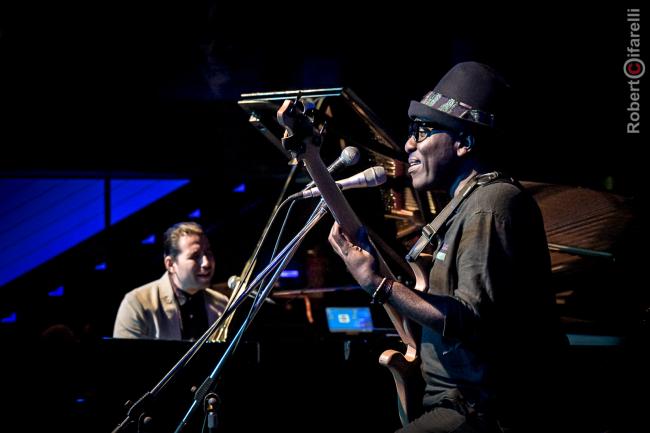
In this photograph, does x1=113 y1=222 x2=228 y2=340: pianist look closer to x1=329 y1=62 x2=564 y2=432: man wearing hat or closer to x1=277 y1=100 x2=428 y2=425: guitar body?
x1=277 y1=100 x2=428 y2=425: guitar body

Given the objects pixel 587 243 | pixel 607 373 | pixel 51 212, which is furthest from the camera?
pixel 51 212

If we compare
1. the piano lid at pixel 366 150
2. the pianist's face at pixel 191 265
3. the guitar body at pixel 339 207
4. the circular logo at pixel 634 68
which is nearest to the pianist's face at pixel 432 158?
the guitar body at pixel 339 207

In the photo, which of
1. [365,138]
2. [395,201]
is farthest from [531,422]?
[395,201]

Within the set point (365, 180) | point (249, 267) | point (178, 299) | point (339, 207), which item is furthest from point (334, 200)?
point (178, 299)

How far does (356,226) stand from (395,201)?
5.75 feet

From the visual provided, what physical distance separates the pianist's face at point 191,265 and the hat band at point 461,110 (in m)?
2.75

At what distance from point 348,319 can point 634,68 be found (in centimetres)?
329

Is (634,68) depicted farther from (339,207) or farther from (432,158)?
(339,207)

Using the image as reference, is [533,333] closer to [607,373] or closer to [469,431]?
[469,431]

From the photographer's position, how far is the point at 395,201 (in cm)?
409

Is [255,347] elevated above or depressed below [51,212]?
below

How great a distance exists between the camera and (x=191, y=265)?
485 cm

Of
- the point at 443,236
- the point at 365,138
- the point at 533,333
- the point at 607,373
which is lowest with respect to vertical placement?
the point at 607,373

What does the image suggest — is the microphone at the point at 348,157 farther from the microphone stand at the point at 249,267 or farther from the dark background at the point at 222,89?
the dark background at the point at 222,89
